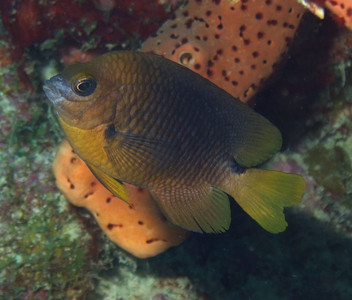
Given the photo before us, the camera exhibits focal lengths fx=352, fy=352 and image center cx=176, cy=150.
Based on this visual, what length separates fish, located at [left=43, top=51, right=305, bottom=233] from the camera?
2.12 m

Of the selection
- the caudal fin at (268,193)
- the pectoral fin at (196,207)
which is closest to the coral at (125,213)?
the pectoral fin at (196,207)

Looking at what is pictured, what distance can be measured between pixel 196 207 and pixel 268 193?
0.48m

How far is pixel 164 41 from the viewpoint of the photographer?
3078 millimetres

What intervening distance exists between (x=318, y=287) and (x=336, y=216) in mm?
1016

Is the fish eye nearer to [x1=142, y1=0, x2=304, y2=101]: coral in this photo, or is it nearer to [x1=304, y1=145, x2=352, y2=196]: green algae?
[x1=142, y1=0, x2=304, y2=101]: coral

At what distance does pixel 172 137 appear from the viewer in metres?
2.19

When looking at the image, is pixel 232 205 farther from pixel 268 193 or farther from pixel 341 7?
pixel 341 7

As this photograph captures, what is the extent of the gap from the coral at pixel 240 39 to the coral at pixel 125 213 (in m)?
1.24

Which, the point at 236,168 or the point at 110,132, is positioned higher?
the point at 236,168

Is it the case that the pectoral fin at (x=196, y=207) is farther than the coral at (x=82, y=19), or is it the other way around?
the coral at (x=82, y=19)

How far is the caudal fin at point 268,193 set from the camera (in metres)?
2.26

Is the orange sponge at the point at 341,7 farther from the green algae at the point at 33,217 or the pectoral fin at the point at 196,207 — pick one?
the green algae at the point at 33,217

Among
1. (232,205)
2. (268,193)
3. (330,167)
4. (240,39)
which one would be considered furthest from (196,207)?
(330,167)

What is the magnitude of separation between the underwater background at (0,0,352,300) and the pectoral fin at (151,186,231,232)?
112 centimetres
